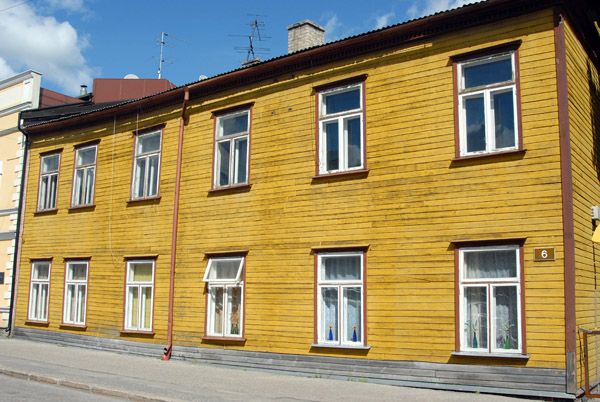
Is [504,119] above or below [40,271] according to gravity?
above

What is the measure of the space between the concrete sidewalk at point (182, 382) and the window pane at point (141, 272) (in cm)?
220

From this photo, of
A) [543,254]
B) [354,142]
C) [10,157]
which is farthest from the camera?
[10,157]

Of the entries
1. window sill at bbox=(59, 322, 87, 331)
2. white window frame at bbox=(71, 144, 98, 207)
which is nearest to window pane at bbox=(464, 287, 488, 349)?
window sill at bbox=(59, 322, 87, 331)

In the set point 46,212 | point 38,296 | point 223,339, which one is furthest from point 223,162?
point 38,296

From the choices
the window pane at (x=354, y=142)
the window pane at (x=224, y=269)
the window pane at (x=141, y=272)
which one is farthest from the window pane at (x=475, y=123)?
the window pane at (x=141, y=272)

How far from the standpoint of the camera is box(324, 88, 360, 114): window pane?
13180 millimetres

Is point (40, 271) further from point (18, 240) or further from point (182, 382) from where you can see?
point (182, 382)

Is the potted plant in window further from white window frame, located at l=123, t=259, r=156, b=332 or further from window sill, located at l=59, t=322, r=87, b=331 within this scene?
window sill, located at l=59, t=322, r=87, b=331

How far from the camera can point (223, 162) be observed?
607 inches

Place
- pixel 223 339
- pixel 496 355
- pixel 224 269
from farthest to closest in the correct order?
pixel 224 269
pixel 223 339
pixel 496 355

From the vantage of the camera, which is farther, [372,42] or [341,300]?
[372,42]

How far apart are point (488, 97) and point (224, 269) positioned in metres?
7.39

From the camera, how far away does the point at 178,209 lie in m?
16.0

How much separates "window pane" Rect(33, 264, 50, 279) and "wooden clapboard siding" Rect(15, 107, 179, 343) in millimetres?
284
